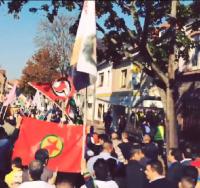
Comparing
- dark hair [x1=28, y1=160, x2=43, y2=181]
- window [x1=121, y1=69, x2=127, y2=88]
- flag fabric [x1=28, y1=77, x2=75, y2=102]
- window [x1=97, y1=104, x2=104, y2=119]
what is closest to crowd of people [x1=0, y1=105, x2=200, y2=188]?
dark hair [x1=28, y1=160, x2=43, y2=181]

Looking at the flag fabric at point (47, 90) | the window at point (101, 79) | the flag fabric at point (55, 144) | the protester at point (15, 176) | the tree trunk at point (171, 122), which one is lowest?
the protester at point (15, 176)

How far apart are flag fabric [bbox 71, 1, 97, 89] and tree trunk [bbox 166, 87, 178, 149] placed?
655 centimetres

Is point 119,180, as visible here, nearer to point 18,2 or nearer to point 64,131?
point 64,131

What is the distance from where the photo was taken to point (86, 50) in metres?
7.10

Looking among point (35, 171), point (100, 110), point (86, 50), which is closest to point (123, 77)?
point (100, 110)

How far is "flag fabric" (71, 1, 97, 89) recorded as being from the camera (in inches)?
277

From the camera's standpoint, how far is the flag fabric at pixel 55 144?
8.46 meters

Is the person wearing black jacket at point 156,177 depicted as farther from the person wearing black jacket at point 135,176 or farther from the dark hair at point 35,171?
the dark hair at point 35,171

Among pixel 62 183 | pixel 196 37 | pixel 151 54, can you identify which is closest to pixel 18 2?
pixel 151 54

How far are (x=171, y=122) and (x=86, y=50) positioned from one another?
7.02m

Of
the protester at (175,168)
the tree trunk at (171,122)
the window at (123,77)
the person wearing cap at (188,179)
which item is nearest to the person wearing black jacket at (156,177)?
the person wearing cap at (188,179)

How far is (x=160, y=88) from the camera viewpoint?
14.3m

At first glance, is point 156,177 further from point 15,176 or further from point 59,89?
point 59,89

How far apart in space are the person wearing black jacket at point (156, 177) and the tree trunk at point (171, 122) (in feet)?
21.3
